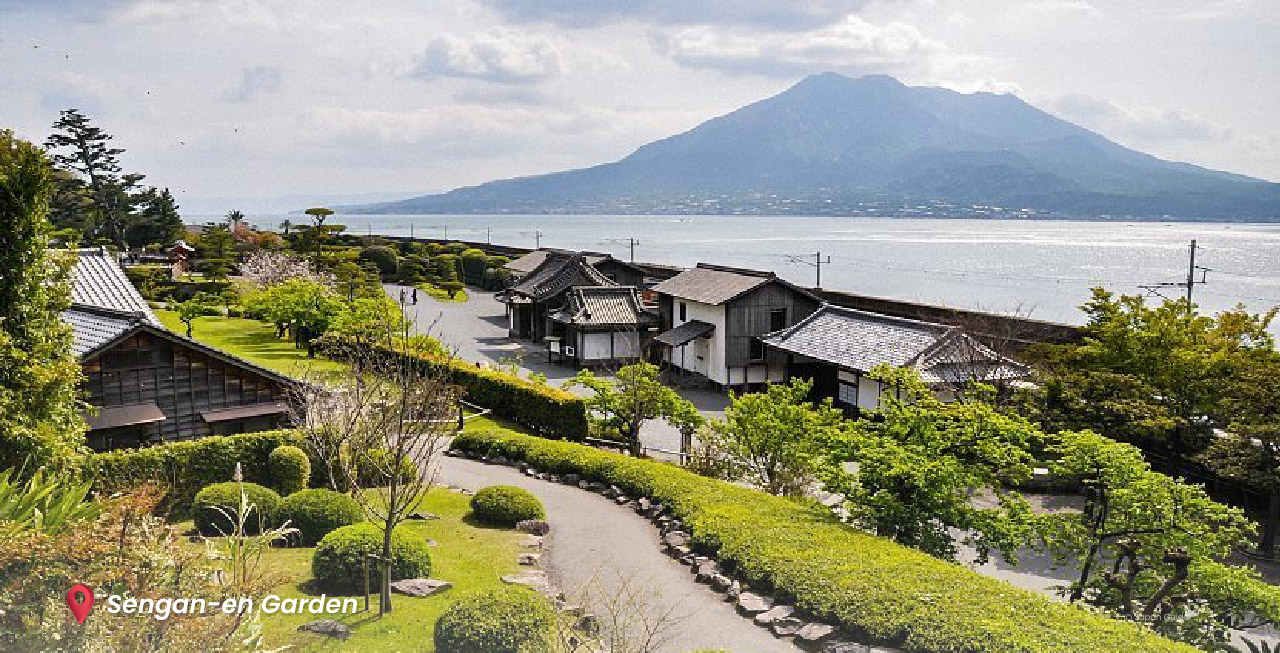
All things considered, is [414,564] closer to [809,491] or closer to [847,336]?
[809,491]

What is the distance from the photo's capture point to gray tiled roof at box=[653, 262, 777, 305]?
119ft

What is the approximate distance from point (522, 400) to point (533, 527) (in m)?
10.4

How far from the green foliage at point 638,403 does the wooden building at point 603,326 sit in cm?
1484

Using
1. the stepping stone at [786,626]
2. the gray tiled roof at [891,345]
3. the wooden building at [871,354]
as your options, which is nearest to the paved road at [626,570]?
the stepping stone at [786,626]

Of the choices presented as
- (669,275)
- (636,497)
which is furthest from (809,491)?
(669,275)

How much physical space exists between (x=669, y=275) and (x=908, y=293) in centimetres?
2183

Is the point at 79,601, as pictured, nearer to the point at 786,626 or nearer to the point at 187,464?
the point at 786,626

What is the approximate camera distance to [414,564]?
13984mm

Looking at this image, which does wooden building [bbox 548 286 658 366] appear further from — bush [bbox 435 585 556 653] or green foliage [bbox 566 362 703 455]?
bush [bbox 435 585 556 653]

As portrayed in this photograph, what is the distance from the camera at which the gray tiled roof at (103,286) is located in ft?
74.2

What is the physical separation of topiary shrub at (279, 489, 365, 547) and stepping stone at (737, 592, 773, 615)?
766 centimetres

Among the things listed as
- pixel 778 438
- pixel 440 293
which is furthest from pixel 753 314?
pixel 440 293

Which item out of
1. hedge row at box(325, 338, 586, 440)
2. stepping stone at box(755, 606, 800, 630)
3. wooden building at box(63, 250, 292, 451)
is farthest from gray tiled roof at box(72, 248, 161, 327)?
stepping stone at box(755, 606, 800, 630)

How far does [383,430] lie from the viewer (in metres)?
13.0
